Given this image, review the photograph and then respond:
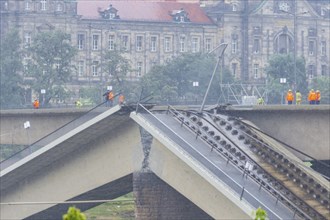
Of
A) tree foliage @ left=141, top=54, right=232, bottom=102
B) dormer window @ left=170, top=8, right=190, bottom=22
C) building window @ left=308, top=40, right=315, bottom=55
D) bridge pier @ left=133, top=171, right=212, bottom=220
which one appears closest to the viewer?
bridge pier @ left=133, top=171, right=212, bottom=220

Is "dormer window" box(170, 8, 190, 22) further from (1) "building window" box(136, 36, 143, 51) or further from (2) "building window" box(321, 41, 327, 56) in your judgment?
(2) "building window" box(321, 41, 327, 56)

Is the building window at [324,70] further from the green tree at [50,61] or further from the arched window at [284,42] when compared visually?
the green tree at [50,61]

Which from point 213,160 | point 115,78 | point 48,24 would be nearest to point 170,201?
point 213,160

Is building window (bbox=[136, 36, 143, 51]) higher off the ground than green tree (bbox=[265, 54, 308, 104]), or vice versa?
building window (bbox=[136, 36, 143, 51])

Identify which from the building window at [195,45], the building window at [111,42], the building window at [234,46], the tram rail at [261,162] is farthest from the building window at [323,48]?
the tram rail at [261,162]

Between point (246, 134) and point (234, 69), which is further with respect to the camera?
point (234, 69)

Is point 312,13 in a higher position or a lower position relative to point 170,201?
higher

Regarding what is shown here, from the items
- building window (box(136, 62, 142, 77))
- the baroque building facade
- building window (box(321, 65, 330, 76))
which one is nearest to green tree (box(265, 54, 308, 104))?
building window (box(136, 62, 142, 77))

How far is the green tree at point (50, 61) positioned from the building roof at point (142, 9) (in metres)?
26.3

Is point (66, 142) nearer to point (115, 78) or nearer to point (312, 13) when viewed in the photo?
point (115, 78)

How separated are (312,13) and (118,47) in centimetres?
2378

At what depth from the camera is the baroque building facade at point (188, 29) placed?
Result: 16950 cm

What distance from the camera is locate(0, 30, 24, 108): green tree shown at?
133 meters

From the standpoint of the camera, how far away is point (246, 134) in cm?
5234
